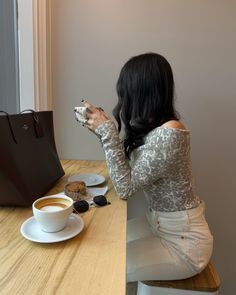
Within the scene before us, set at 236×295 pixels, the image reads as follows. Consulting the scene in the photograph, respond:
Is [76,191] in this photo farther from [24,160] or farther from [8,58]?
[8,58]

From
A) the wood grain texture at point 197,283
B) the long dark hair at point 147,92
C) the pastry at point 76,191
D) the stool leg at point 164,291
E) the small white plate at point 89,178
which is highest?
the long dark hair at point 147,92

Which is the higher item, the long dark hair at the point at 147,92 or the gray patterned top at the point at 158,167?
the long dark hair at the point at 147,92

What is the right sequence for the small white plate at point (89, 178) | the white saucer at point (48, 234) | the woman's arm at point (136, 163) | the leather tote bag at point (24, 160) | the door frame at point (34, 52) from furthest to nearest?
the door frame at point (34, 52) < the small white plate at point (89, 178) < the woman's arm at point (136, 163) < the leather tote bag at point (24, 160) < the white saucer at point (48, 234)

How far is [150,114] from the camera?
3.50 ft

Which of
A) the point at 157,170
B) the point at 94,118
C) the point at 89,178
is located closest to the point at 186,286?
the point at 157,170

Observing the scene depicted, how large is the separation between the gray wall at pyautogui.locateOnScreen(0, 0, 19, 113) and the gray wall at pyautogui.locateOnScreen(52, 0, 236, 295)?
0.63 feet

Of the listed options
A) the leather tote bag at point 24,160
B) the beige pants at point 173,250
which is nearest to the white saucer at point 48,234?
the leather tote bag at point 24,160

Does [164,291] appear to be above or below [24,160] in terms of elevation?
below

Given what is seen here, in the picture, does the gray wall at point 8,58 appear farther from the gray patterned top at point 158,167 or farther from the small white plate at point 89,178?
the gray patterned top at point 158,167

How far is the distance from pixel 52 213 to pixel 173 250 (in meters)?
0.53

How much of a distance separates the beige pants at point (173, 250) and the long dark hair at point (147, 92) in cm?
32

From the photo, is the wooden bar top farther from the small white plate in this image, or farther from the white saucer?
the small white plate

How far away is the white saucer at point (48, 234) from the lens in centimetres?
69

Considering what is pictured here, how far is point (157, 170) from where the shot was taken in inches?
38.0
